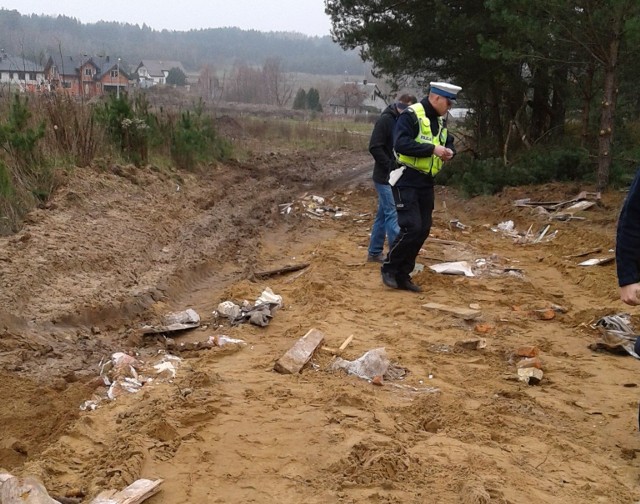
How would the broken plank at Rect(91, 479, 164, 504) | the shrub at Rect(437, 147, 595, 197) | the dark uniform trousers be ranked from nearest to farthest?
1. the broken plank at Rect(91, 479, 164, 504)
2. the dark uniform trousers
3. the shrub at Rect(437, 147, 595, 197)

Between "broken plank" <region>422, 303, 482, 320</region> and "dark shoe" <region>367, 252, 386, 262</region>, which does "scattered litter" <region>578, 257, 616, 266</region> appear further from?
"broken plank" <region>422, 303, 482, 320</region>

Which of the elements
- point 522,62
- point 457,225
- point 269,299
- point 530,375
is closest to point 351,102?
point 522,62

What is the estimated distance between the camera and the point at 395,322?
6629 millimetres

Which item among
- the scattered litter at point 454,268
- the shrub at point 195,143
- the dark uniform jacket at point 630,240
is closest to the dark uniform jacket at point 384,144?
the scattered litter at point 454,268

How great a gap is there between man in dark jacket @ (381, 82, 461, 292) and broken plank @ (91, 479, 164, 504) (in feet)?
15.0

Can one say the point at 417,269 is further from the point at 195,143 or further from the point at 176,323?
the point at 195,143

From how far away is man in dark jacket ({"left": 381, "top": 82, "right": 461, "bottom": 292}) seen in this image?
7078 millimetres

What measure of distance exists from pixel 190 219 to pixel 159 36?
17701 cm

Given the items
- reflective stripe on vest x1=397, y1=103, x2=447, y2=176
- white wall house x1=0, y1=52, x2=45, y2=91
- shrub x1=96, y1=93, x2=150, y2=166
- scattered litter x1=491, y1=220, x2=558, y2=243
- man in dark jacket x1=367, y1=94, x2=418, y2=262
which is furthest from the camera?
shrub x1=96, y1=93, x2=150, y2=166

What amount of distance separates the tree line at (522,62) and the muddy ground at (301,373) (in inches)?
140

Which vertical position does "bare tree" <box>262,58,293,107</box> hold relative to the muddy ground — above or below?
above

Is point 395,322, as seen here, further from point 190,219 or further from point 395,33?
point 395,33

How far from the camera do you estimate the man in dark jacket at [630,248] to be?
367 centimetres

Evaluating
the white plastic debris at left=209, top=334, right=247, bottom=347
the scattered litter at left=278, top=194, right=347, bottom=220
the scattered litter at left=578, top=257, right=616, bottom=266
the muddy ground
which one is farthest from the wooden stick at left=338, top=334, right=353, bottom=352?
the scattered litter at left=278, top=194, right=347, bottom=220
